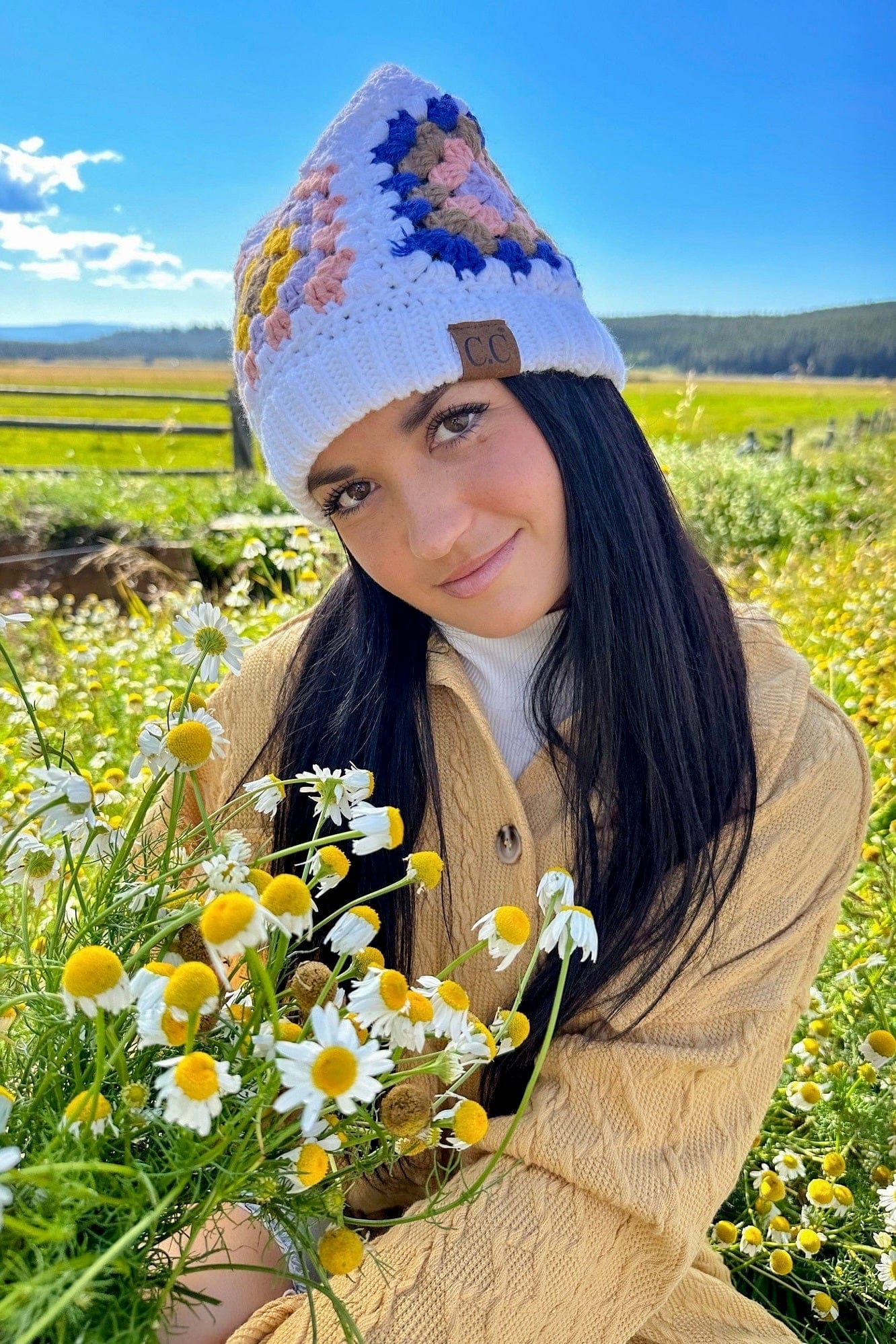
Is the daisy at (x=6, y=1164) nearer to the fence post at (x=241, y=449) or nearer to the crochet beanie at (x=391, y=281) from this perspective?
the crochet beanie at (x=391, y=281)

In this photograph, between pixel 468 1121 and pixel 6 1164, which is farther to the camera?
pixel 468 1121

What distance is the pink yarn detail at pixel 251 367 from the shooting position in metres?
1.31

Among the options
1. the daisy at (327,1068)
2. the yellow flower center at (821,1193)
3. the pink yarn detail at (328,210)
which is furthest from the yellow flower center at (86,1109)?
the yellow flower center at (821,1193)

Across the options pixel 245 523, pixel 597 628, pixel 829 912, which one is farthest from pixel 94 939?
pixel 245 523

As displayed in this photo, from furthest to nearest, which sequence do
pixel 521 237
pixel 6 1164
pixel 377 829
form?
1. pixel 521 237
2. pixel 377 829
3. pixel 6 1164

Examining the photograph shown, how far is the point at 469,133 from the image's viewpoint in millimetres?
1303

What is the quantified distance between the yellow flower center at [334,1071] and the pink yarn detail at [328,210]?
999 millimetres

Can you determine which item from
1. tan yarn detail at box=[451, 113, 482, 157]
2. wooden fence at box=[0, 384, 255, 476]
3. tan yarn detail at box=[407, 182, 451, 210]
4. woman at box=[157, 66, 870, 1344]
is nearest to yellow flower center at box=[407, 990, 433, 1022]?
woman at box=[157, 66, 870, 1344]

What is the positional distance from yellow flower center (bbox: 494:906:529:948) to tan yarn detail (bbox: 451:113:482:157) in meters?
1.02

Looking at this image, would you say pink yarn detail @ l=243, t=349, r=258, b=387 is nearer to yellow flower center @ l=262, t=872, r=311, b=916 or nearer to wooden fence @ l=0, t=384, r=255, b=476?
yellow flower center @ l=262, t=872, r=311, b=916

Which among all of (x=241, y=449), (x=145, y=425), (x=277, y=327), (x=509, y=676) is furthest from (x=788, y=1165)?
(x=145, y=425)

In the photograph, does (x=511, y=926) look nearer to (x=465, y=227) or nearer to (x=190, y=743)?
(x=190, y=743)

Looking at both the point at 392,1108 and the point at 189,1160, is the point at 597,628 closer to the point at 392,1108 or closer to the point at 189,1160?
the point at 392,1108

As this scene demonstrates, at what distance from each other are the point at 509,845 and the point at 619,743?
0.67 feet
